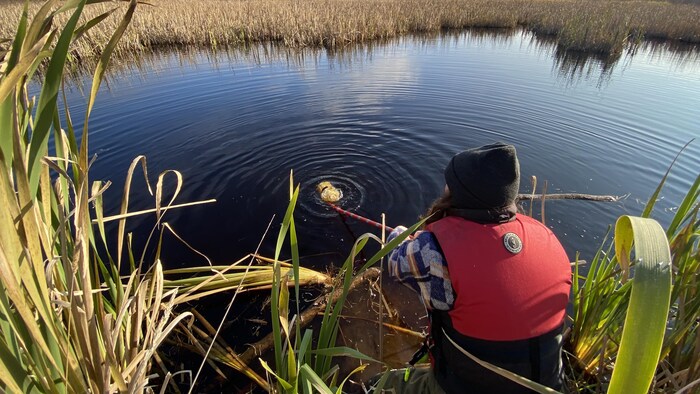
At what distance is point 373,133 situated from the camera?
6.71 meters

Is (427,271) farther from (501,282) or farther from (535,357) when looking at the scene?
(535,357)

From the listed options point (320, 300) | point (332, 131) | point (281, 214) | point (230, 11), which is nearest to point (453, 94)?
point (332, 131)

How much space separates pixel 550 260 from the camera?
5.70 ft

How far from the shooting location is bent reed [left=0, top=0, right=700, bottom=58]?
40.1 feet

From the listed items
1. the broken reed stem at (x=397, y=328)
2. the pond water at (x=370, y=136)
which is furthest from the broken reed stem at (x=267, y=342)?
the pond water at (x=370, y=136)

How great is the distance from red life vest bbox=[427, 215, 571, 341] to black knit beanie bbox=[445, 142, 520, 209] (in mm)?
127

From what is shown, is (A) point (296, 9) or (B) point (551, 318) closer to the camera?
(B) point (551, 318)

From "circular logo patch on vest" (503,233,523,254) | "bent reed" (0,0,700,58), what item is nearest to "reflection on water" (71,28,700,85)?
"bent reed" (0,0,700,58)

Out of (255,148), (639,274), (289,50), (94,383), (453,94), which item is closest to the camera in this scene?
(639,274)

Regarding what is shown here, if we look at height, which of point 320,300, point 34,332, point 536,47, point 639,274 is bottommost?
point 320,300

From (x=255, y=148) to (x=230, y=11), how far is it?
13139mm

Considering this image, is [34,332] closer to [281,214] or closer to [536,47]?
[281,214]

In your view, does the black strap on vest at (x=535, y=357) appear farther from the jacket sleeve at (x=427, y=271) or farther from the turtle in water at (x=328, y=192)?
the turtle in water at (x=328, y=192)

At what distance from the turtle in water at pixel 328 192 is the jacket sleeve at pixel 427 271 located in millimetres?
2807
